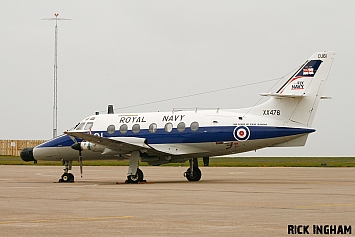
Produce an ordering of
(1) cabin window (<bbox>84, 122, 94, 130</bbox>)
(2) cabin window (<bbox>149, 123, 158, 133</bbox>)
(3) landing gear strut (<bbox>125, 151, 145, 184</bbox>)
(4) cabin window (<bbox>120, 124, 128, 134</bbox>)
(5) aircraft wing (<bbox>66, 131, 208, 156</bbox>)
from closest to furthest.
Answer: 1. (5) aircraft wing (<bbox>66, 131, 208, 156</bbox>)
2. (3) landing gear strut (<bbox>125, 151, 145, 184</bbox>)
3. (2) cabin window (<bbox>149, 123, 158, 133</bbox>)
4. (4) cabin window (<bbox>120, 124, 128, 134</bbox>)
5. (1) cabin window (<bbox>84, 122, 94, 130</bbox>)

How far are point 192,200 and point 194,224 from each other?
663 cm

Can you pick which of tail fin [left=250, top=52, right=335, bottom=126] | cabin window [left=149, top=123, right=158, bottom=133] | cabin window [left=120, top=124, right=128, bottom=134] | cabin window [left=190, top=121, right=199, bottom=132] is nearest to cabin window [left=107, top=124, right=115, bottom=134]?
cabin window [left=120, top=124, right=128, bottom=134]

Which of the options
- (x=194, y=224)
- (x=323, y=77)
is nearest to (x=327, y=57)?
(x=323, y=77)

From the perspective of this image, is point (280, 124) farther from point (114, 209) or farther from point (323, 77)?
point (114, 209)

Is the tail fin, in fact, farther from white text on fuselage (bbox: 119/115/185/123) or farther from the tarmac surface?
the tarmac surface

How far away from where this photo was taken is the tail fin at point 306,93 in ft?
103

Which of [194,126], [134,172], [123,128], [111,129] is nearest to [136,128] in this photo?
[123,128]

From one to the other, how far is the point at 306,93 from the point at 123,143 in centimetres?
896

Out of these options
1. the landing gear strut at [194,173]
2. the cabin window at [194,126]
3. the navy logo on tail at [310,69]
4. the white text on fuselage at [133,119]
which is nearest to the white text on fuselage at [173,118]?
the cabin window at [194,126]

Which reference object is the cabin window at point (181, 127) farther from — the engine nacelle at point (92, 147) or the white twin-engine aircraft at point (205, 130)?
the engine nacelle at point (92, 147)

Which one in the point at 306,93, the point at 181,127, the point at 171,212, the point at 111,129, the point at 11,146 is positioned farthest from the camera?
the point at 11,146

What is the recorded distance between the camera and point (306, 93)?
31.3 meters

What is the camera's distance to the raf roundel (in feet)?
104

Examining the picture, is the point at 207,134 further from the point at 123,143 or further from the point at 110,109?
the point at 110,109
